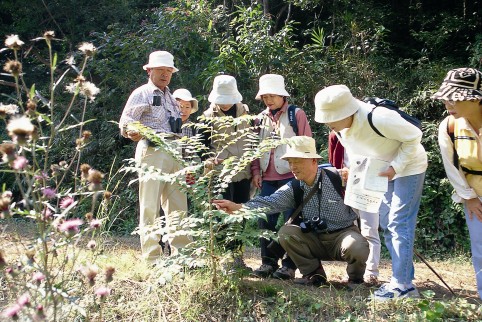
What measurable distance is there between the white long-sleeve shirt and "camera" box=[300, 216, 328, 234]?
0.64 metres

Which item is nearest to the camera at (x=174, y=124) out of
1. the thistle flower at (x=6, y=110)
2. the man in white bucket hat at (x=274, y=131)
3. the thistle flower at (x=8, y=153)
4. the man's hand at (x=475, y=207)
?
the man in white bucket hat at (x=274, y=131)

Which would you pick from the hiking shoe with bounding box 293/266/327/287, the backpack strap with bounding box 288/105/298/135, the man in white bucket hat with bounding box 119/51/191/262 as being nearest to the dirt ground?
the hiking shoe with bounding box 293/266/327/287

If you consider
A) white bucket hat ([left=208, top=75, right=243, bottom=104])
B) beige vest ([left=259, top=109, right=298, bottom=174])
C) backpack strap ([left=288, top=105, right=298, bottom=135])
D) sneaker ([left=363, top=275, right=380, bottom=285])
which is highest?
white bucket hat ([left=208, top=75, right=243, bottom=104])

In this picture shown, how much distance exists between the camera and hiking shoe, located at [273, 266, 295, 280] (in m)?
4.52

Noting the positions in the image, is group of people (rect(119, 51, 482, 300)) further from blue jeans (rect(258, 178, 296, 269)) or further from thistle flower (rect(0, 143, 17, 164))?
thistle flower (rect(0, 143, 17, 164))

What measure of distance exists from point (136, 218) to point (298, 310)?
5.95 m

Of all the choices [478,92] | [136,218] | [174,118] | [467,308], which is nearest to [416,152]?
[478,92]

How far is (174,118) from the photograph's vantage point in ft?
16.0

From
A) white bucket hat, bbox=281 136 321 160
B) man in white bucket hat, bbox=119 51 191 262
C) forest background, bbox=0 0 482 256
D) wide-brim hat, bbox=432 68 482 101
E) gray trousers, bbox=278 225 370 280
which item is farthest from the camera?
forest background, bbox=0 0 482 256

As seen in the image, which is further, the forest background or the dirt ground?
the forest background

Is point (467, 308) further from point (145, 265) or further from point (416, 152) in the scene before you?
→ point (145, 265)

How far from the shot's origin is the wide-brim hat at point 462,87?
355cm

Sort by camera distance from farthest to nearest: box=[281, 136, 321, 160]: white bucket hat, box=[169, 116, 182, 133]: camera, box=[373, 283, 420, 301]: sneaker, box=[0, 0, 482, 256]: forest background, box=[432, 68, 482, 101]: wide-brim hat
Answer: box=[0, 0, 482, 256]: forest background < box=[169, 116, 182, 133]: camera < box=[281, 136, 321, 160]: white bucket hat < box=[373, 283, 420, 301]: sneaker < box=[432, 68, 482, 101]: wide-brim hat

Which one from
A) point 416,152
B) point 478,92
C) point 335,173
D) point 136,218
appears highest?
point 478,92
